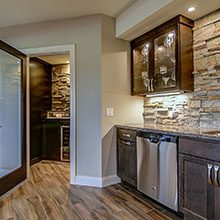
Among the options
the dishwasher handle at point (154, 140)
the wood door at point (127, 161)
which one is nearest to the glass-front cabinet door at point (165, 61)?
the dishwasher handle at point (154, 140)

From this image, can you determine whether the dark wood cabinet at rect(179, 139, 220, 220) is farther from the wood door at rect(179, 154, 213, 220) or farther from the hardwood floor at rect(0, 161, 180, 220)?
the hardwood floor at rect(0, 161, 180, 220)

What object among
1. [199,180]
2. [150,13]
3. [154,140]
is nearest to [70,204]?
[154,140]

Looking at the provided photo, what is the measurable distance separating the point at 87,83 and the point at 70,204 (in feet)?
5.80

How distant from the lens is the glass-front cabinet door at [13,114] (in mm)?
3470

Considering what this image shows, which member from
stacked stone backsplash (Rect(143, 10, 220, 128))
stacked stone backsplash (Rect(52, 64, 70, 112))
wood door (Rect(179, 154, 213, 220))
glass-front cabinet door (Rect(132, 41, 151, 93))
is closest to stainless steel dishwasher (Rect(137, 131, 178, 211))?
wood door (Rect(179, 154, 213, 220))

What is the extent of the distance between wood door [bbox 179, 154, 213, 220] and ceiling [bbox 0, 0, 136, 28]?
90.6 inches

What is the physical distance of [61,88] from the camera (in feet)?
18.3

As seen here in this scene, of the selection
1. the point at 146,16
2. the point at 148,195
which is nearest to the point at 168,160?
the point at 148,195

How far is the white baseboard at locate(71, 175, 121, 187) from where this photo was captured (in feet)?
10.9

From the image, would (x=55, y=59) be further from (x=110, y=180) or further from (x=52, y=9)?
(x=110, y=180)

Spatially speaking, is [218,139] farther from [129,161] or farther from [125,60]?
[125,60]

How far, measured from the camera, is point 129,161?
311 centimetres

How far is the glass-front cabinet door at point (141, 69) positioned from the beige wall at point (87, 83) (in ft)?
2.16

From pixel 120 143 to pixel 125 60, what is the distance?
1.40 metres
